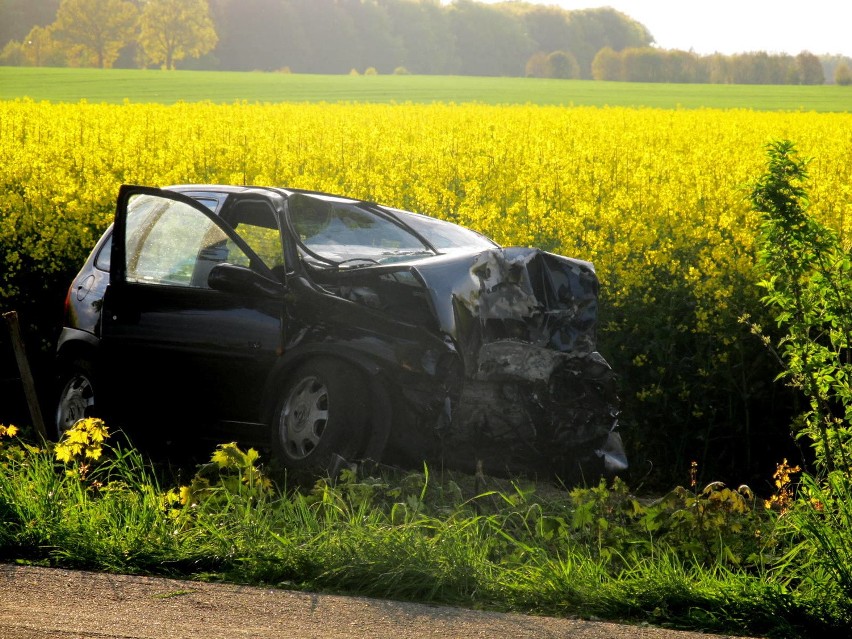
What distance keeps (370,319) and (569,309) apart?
4.12 feet

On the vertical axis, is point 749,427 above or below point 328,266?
below

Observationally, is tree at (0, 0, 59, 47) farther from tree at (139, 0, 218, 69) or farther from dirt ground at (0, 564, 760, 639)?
→ dirt ground at (0, 564, 760, 639)

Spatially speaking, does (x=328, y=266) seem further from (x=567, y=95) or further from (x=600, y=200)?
(x=567, y=95)

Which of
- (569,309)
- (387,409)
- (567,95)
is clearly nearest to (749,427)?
(569,309)

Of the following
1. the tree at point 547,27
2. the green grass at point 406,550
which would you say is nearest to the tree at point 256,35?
the tree at point 547,27

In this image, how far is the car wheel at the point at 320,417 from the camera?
596 centimetres

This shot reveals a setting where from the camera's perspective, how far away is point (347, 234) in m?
6.79

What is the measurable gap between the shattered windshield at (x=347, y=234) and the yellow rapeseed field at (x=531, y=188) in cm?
198

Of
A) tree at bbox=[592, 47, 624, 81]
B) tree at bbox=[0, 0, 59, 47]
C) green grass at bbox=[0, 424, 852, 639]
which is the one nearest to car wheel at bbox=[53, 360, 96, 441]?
green grass at bbox=[0, 424, 852, 639]

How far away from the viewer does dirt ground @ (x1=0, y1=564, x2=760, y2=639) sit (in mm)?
3967

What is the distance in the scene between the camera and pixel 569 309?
6590 mm

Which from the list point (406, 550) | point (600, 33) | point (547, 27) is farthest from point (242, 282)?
point (600, 33)

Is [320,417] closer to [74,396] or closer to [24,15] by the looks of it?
[74,396]

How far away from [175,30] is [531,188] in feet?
227
